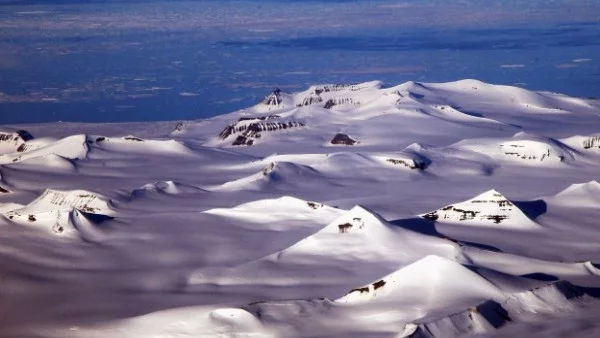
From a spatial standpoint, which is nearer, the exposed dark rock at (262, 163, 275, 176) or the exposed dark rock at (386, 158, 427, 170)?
the exposed dark rock at (262, 163, 275, 176)

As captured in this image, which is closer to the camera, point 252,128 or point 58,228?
point 58,228

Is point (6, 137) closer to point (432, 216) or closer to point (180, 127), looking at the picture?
point (180, 127)

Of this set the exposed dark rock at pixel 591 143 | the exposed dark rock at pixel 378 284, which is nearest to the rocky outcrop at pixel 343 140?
the exposed dark rock at pixel 591 143

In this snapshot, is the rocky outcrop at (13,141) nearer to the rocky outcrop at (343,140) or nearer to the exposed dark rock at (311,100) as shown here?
the rocky outcrop at (343,140)

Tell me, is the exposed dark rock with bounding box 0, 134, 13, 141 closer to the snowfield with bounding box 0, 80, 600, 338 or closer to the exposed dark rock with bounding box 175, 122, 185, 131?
the snowfield with bounding box 0, 80, 600, 338

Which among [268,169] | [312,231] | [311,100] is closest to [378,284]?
[312,231]

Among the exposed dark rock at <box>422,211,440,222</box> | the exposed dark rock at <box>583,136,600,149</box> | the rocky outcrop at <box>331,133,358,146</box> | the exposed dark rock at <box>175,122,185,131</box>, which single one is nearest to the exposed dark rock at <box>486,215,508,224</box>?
the exposed dark rock at <box>422,211,440,222</box>
